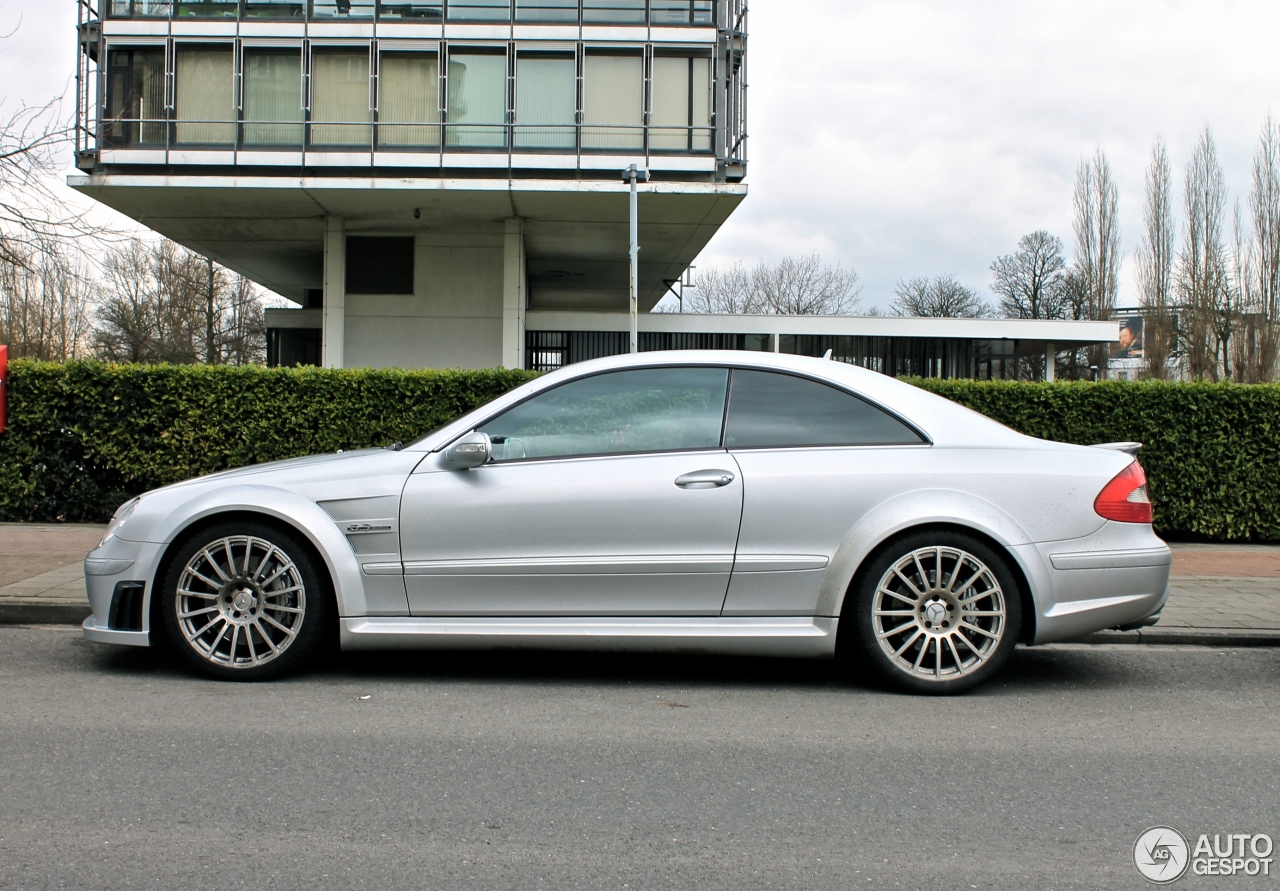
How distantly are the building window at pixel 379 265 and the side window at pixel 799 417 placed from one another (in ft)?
74.5

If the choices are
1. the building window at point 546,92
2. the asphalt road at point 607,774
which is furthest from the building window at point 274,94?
the asphalt road at point 607,774

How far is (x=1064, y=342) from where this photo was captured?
111 ft

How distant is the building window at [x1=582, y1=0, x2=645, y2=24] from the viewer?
2411 centimetres

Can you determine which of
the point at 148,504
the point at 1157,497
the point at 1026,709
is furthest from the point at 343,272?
the point at 1026,709

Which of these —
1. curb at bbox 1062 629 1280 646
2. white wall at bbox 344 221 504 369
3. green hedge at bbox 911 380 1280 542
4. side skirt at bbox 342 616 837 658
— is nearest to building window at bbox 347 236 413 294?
white wall at bbox 344 221 504 369

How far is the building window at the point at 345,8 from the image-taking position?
79.0 feet

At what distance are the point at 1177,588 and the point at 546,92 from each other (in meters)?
19.2

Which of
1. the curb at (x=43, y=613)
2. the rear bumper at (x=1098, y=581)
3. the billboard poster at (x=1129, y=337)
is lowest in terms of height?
the curb at (x=43, y=613)

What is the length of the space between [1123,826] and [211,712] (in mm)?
3592

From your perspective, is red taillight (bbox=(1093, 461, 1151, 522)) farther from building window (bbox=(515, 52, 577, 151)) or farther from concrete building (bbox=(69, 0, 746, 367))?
building window (bbox=(515, 52, 577, 151))

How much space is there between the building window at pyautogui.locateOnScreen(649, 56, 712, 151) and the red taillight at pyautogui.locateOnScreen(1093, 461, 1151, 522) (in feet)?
65.5

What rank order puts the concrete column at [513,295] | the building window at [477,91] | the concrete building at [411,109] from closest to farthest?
the concrete building at [411,109], the building window at [477,91], the concrete column at [513,295]

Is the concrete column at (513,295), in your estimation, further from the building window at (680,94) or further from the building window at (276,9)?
the building window at (276,9)

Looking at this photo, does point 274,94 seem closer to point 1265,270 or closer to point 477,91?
point 477,91
